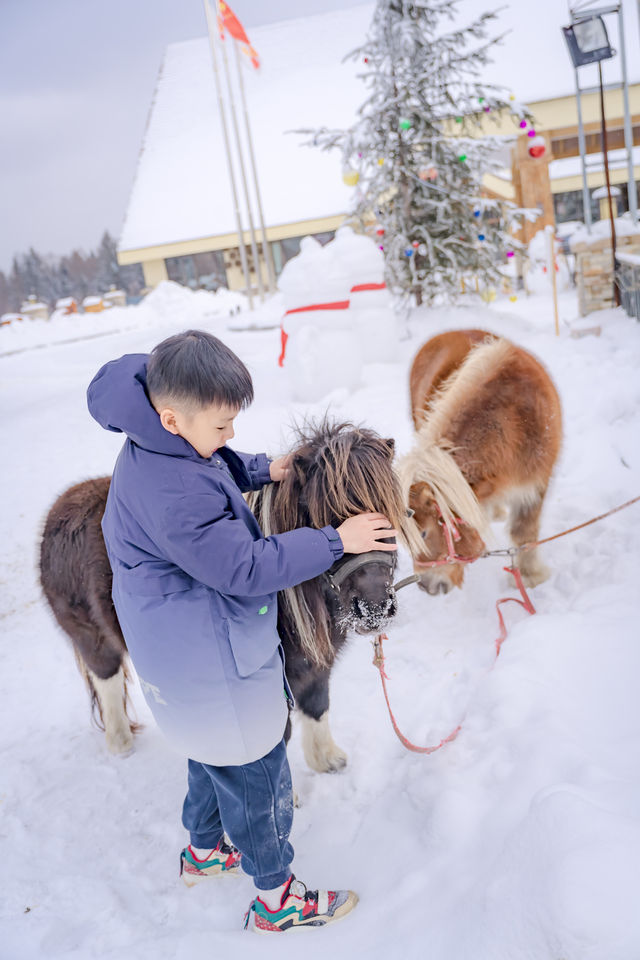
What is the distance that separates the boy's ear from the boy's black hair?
23 millimetres

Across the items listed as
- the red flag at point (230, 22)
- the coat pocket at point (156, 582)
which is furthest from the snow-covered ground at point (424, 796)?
the red flag at point (230, 22)

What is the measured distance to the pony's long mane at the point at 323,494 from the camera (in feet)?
5.37

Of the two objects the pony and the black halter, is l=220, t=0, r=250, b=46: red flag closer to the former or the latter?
the pony

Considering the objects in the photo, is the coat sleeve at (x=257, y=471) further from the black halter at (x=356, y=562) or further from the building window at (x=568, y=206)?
the building window at (x=568, y=206)

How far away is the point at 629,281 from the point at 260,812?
7.13 metres

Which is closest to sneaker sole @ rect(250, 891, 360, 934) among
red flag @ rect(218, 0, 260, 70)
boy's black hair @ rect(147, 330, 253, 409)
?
boy's black hair @ rect(147, 330, 253, 409)

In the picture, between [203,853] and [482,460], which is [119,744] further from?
[482,460]

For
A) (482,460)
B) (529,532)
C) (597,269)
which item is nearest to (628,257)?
(597,269)

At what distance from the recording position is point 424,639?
3156mm

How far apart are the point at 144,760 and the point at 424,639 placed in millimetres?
1519

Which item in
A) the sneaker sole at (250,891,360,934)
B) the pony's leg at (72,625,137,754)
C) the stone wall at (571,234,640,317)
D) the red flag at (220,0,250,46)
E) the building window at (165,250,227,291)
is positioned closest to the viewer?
the sneaker sole at (250,891,360,934)

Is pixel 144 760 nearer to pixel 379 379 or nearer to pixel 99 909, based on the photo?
pixel 99 909

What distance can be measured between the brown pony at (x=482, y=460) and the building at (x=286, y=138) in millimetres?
13172

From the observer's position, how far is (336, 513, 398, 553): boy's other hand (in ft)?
4.95
